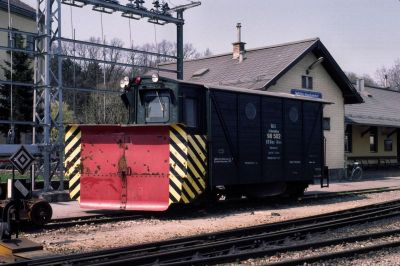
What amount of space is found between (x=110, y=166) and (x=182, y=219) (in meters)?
2.24

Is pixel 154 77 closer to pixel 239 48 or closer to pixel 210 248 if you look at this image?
pixel 210 248

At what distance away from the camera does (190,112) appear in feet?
44.4

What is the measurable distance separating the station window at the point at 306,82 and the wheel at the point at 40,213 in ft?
60.4

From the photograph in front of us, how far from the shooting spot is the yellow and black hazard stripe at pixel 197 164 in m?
12.9

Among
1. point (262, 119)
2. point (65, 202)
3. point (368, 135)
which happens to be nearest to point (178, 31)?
point (262, 119)

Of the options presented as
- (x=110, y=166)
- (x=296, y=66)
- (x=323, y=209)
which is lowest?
(x=323, y=209)

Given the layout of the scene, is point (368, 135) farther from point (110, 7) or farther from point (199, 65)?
point (110, 7)

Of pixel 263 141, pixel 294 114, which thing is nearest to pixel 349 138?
pixel 294 114

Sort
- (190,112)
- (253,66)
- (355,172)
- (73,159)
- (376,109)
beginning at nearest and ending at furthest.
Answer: (190,112)
(73,159)
(253,66)
(355,172)
(376,109)

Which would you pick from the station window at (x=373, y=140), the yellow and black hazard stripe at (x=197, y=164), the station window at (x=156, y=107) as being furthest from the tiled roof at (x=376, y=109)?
the station window at (x=156, y=107)

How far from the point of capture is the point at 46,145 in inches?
619

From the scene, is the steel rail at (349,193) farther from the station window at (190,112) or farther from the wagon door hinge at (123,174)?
the wagon door hinge at (123,174)

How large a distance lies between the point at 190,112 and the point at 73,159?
10.8ft

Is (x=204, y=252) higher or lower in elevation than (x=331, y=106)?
lower
